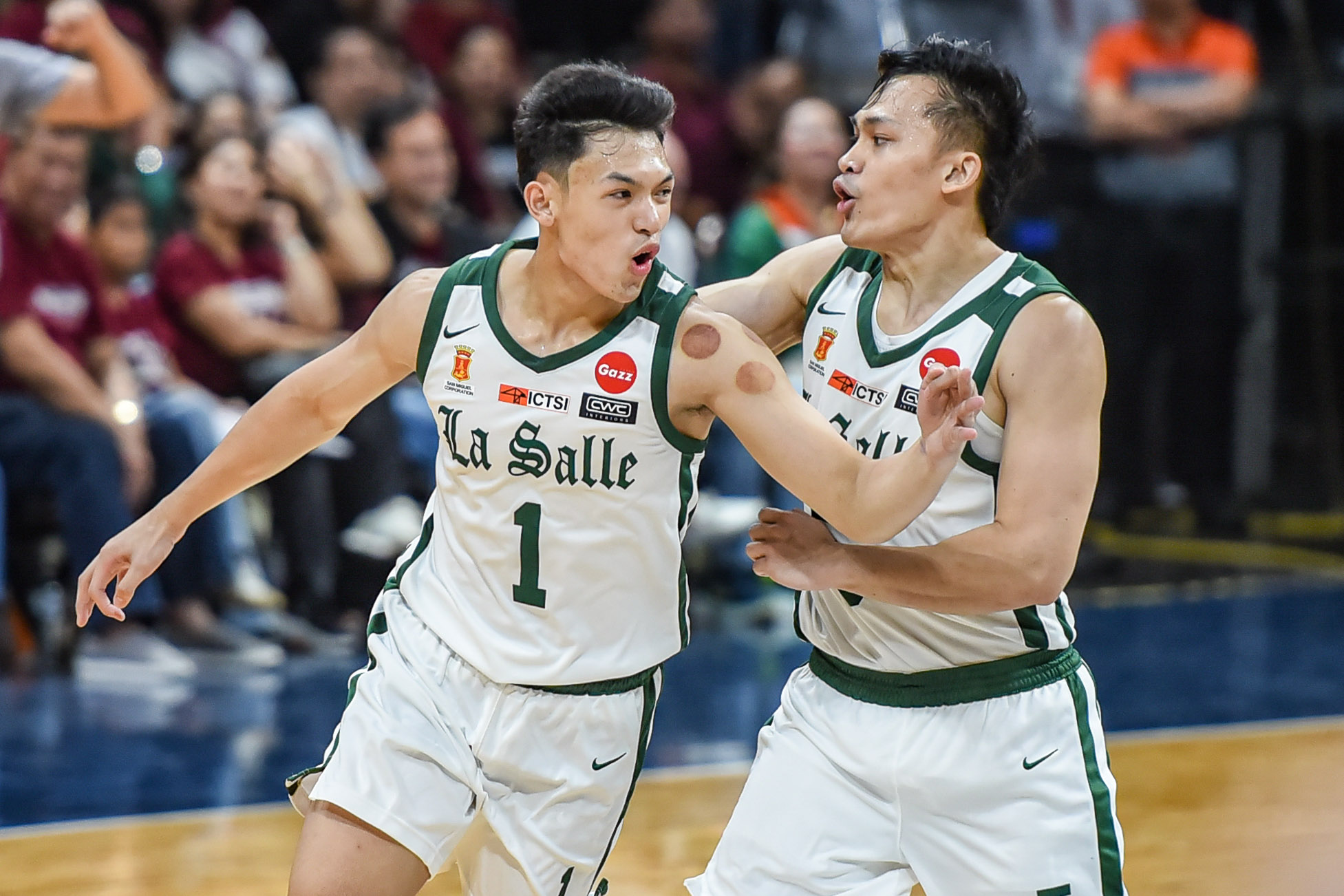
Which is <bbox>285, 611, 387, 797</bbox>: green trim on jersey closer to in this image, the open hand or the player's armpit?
the player's armpit

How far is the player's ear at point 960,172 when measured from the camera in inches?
120

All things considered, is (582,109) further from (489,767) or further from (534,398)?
(489,767)

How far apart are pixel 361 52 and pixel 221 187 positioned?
1220 mm

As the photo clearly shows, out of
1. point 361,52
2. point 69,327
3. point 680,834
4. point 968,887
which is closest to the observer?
point 968,887

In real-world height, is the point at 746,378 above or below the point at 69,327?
above

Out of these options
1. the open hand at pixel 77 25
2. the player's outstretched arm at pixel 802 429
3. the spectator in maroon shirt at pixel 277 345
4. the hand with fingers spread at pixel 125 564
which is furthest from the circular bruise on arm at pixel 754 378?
the spectator in maroon shirt at pixel 277 345

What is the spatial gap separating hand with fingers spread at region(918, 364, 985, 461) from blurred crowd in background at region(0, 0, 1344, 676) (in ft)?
13.5

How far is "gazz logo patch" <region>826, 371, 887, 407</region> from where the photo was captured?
303cm

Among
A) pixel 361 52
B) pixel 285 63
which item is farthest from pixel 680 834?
pixel 285 63

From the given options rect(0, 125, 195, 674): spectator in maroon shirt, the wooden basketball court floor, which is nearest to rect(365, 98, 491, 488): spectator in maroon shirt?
rect(0, 125, 195, 674): spectator in maroon shirt

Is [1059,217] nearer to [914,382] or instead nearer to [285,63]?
[285,63]

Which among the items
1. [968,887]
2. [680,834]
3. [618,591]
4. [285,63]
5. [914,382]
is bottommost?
[680,834]

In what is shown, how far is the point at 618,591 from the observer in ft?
10.1

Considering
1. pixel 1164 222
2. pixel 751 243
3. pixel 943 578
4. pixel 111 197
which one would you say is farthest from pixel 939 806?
pixel 1164 222
